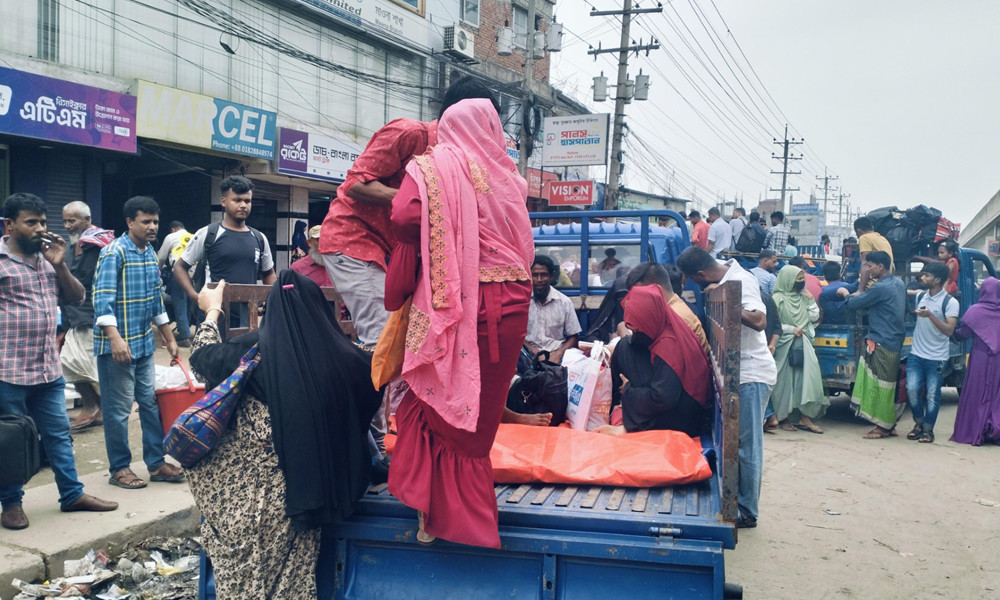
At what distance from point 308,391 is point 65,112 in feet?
32.0

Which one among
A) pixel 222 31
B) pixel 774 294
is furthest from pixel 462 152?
pixel 222 31

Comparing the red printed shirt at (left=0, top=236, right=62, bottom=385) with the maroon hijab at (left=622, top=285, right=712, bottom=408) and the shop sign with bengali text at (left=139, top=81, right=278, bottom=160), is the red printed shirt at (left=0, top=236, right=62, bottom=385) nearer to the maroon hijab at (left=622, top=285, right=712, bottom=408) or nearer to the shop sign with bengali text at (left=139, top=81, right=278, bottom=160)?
the maroon hijab at (left=622, top=285, right=712, bottom=408)

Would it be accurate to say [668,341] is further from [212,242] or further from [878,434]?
[878,434]

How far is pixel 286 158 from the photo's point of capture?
14391 millimetres

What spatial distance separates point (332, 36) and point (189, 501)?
45.1ft

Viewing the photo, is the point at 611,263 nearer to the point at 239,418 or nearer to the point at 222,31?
the point at 239,418

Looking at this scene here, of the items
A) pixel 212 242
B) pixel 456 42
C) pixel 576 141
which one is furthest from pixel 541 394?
pixel 456 42

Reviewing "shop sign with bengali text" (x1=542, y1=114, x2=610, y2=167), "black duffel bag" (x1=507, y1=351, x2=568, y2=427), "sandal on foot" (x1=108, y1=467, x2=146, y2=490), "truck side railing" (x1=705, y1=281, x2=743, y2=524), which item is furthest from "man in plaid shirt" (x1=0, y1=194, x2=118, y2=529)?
"shop sign with bengali text" (x1=542, y1=114, x2=610, y2=167)

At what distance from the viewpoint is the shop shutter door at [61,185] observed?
427 inches

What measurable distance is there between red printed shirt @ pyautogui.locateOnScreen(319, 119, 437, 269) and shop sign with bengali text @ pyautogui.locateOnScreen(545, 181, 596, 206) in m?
12.4

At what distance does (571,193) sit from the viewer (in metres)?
15.5

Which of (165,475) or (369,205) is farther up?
(369,205)

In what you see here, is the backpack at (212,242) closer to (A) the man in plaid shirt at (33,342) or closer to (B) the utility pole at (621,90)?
(A) the man in plaid shirt at (33,342)

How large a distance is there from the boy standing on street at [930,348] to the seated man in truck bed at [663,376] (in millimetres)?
5132
